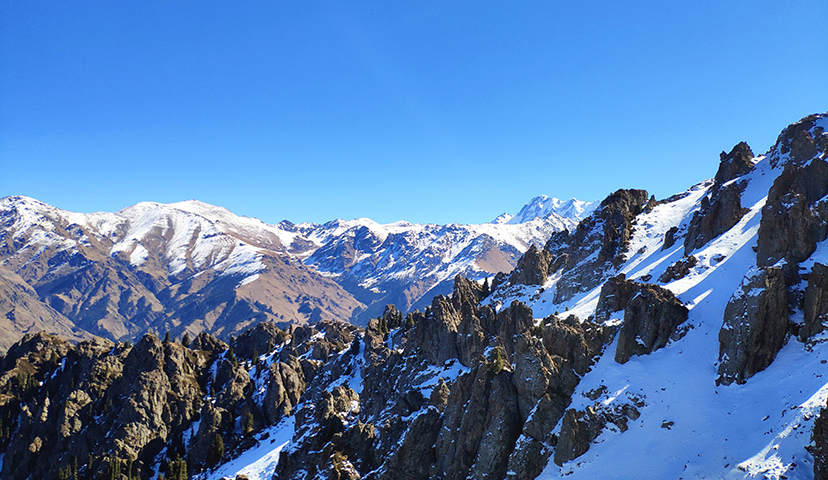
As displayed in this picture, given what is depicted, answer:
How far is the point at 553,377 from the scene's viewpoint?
56188 millimetres

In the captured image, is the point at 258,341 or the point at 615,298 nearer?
the point at 615,298

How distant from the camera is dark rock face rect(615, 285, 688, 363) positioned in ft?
191

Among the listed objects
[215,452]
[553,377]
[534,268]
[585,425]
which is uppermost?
[534,268]

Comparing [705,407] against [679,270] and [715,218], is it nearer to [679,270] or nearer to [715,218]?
[679,270]

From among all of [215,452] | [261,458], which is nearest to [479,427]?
[261,458]

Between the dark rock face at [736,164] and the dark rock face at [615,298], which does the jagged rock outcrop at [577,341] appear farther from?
the dark rock face at [736,164]

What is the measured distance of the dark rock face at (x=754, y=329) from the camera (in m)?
46.8

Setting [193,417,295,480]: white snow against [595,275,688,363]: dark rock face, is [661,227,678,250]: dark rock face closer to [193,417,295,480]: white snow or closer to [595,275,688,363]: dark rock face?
[595,275,688,363]: dark rock face

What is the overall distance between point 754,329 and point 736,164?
8280cm

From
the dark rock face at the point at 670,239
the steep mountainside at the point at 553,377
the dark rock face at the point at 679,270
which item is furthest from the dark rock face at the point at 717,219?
the dark rock face at the point at 679,270

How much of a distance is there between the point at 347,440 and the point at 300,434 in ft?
78.6

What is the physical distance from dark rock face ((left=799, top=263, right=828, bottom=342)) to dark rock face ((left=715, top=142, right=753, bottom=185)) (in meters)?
73.2

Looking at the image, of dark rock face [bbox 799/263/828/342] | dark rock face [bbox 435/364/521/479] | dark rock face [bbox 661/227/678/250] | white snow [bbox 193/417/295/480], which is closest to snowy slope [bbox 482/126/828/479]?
dark rock face [bbox 799/263/828/342]

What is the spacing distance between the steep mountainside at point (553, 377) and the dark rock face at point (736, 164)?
1.33 feet
